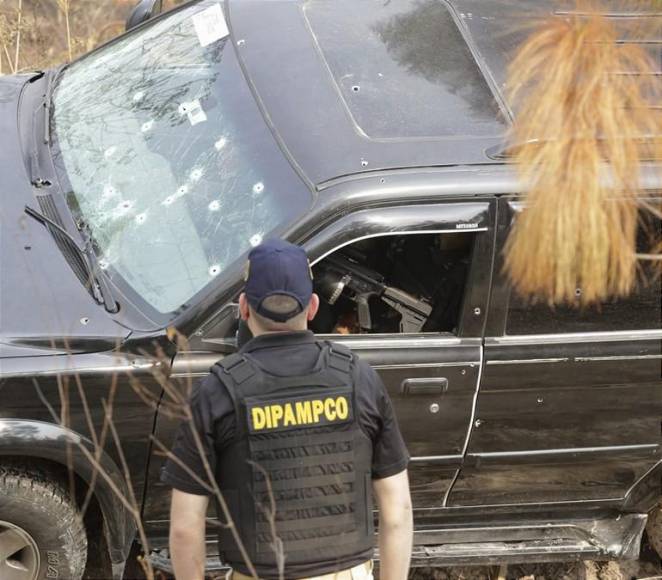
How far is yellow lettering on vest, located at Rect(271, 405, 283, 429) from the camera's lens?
2662 mm

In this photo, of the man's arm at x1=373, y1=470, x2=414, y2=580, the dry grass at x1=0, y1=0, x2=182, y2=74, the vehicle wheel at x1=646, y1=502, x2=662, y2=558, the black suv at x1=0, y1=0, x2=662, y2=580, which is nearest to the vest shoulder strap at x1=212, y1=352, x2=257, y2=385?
the man's arm at x1=373, y1=470, x2=414, y2=580

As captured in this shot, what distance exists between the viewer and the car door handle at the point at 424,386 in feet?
11.9

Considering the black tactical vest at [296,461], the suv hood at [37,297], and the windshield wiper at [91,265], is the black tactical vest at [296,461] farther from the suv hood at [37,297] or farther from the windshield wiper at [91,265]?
the windshield wiper at [91,265]

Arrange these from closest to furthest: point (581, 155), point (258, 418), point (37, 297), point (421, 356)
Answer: point (581, 155) < point (258, 418) < point (37, 297) < point (421, 356)

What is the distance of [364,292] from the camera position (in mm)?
3736

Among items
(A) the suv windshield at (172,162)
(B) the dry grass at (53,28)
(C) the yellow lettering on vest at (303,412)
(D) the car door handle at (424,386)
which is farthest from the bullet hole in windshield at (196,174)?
(B) the dry grass at (53,28)

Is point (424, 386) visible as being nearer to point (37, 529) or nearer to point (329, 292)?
point (329, 292)

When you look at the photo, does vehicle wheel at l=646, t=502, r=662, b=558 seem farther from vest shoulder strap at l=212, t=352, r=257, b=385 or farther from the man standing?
vest shoulder strap at l=212, t=352, r=257, b=385

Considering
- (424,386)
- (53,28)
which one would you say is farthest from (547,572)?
(53,28)

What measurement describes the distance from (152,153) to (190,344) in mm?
860

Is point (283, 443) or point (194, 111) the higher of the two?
point (194, 111)

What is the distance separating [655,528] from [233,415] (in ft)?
7.80

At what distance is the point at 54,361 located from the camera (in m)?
3.40

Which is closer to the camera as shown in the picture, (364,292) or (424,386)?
(424,386)
